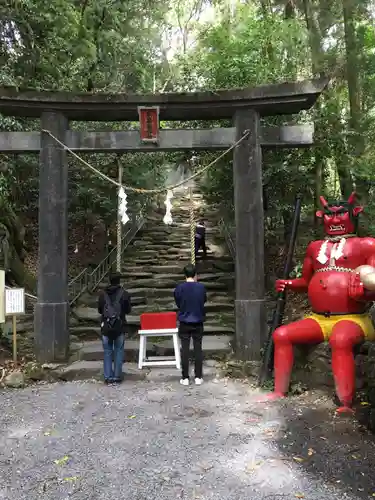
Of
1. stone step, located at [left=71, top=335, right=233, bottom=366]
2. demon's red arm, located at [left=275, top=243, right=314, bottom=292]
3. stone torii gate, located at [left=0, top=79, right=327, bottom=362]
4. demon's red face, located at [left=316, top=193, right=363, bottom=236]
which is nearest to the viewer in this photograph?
demon's red face, located at [left=316, top=193, right=363, bottom=236]

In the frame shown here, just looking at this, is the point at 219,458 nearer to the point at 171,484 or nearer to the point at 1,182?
the point at 171,484

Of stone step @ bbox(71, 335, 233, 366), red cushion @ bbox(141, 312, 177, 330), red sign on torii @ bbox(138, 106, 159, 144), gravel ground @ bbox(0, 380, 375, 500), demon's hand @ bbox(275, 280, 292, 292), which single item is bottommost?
gravel ground @ bbox(0, 380, 375, 500)

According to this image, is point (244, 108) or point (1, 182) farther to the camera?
point (1, 182)

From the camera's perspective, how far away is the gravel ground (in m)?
3.63

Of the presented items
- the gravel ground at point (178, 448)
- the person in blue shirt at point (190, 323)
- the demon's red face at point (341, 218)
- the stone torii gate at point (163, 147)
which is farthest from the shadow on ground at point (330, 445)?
the demon's red face at point (341, 218)

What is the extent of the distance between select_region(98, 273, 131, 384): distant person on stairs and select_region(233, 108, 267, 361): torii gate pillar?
79.2 inches

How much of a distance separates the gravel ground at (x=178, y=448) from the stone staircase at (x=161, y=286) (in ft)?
5.81

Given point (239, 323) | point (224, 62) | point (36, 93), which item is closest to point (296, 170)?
point (224, 62)

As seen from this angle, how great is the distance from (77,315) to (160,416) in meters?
4.73

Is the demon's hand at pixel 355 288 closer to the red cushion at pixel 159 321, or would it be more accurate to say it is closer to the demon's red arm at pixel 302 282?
the demon's red arm at pixel 302 282

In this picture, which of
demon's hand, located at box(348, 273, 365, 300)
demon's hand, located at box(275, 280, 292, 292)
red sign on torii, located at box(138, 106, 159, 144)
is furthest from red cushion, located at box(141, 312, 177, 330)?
red sign on torii, located at box(138, 106, 159, 144)

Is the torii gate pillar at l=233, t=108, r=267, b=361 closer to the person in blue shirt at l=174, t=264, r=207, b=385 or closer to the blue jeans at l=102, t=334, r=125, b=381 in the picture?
the person in blue shirt at l=174, t=264, r=207, b=385

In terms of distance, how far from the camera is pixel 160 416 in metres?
5.32

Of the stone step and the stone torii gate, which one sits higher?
the stone torii gate
